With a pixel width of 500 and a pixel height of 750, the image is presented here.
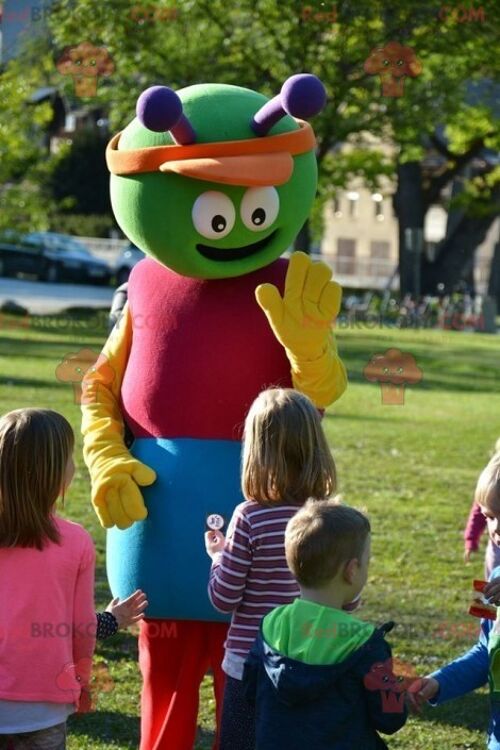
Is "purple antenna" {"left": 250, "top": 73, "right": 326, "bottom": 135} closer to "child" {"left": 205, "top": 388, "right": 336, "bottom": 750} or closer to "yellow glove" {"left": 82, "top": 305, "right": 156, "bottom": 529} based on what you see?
"yellow glove" {"left": 82, "top": 305, "right": 156, "bottom": 529}

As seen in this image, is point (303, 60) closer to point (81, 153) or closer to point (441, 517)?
point (441, 517)

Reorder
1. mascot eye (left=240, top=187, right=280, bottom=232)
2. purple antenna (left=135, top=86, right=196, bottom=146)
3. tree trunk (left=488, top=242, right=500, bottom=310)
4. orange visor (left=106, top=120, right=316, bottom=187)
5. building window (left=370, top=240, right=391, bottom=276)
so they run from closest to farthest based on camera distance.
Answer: purple antenna (left=135, top=86, right=196, bottom=146) → orange visor (left=106, top=120, right=316, bottom=187) → mascot eye (left=240, top=187, right=280, bottom=232) → tree trunk (left=488, top=242, right=500, bottom=310) → building window (left=370, top=240, right=391, bottom=276)

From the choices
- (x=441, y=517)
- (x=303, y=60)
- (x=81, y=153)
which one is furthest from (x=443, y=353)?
(x=81, y=153)

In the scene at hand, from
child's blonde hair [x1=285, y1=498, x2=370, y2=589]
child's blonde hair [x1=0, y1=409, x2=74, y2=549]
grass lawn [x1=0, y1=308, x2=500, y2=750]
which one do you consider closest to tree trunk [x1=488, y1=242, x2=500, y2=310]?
grass lawn [x1=0, y1=308, x2=500, y2=750]

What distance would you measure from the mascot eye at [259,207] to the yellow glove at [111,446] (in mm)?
513

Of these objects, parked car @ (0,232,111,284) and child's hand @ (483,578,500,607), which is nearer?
child's hand @ (483,578,500,607)

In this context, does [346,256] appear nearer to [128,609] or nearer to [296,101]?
[296,101]

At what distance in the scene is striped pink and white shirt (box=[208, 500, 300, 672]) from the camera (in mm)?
3314

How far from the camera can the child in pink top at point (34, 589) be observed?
3061 millimetres

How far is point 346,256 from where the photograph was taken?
58.7 m

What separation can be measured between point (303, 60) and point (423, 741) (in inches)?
516

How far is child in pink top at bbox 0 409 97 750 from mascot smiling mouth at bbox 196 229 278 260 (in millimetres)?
1144

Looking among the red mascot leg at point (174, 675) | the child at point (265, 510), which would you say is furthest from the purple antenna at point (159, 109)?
the red mascot leg at point (174, 675)

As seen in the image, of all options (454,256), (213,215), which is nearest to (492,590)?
(213,215)
